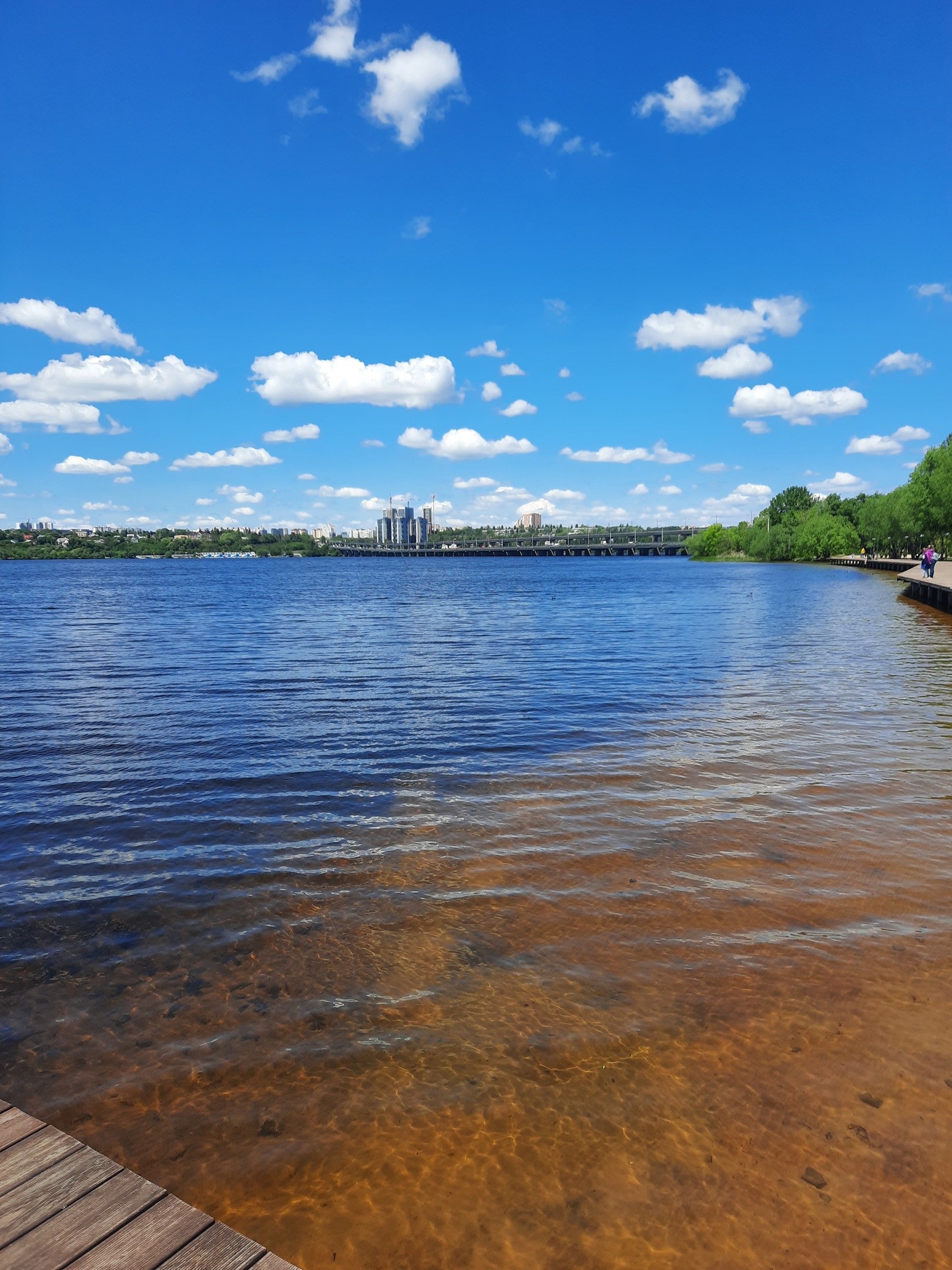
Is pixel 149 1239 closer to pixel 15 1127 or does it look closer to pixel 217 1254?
pixel 217 1254

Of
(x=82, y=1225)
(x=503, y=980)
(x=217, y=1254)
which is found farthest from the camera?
(x=503, y=980)

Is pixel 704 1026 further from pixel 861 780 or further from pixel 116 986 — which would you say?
pixel 861 780

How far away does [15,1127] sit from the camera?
4.23 m

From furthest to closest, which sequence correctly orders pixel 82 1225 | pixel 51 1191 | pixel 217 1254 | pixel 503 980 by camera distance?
pixel 503 980 → pixel 51 1191 → pixel 82 1225 → pixel 217 1254

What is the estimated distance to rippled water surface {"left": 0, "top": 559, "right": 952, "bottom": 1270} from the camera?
477 cm

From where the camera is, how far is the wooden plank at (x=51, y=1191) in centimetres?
349

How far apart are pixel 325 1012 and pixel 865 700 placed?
18.2 meters

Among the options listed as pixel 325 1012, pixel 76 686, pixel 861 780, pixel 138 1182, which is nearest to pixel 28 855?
pixel 325 1012

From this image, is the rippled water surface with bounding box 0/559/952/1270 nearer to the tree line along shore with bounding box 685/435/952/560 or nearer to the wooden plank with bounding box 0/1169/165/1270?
the wooden plank with bounding box 0/1169/165/1270

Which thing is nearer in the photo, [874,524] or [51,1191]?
[51,1191]

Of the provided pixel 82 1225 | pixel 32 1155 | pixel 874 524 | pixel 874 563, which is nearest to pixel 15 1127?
pixel 32 1155

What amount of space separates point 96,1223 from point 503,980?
4.14 m

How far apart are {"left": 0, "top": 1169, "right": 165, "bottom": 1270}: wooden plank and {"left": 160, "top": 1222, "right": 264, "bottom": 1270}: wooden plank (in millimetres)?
395

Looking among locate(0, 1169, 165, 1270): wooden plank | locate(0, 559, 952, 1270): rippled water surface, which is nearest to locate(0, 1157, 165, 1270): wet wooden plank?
locate(0, 1169, 165, 1270): wooden plank
